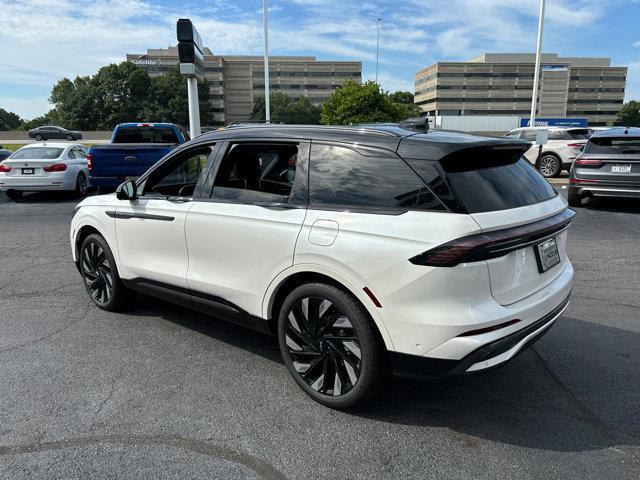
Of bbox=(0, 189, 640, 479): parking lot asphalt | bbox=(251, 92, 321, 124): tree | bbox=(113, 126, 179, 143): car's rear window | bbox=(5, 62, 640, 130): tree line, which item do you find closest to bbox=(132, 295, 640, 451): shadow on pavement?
bbox=(0, 189, 640, 479): parking lot asphalt

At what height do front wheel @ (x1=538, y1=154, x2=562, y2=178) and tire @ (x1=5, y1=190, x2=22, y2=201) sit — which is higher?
front wheel @ (x1=538, y1=154, x2=562, y2=178)

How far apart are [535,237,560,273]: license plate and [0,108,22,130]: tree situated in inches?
5607

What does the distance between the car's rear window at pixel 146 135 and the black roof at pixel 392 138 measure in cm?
1011

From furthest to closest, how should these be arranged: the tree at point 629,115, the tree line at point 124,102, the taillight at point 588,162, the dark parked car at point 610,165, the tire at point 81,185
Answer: the tree at point 629,115
the tree line at point 124,102
the tire at point 81,185
the taillight at point 588,162
the dark parked car at point 610,165

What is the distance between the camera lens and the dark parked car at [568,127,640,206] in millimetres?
9742

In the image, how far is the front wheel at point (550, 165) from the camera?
16.2 metres

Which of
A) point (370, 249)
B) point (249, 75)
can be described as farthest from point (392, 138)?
point (249, 75)

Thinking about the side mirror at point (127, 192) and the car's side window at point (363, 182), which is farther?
the side mirror at point (127, 192)

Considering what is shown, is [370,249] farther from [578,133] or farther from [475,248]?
[578,133]

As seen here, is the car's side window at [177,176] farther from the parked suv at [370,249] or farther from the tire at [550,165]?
the tire at [550,165]

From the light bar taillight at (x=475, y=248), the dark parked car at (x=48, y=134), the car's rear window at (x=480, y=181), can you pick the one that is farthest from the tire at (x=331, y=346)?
the dark parked car at (x=48, y=134)

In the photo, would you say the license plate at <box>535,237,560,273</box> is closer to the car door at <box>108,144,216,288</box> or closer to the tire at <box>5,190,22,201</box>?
the car door at <box>108,144,216,288</box>

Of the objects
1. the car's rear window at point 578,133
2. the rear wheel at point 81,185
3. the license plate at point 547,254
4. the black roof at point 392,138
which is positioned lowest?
the rear wheel at point 81,185

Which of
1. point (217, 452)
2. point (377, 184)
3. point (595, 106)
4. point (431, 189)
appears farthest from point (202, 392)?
point (595, 106)
